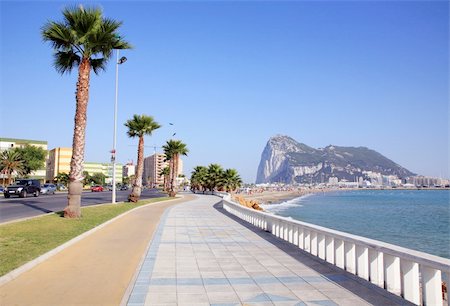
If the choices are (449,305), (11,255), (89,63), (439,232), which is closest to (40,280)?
(11,255)

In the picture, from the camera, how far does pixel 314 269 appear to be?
25.9ft

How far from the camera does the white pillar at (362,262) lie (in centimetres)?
688

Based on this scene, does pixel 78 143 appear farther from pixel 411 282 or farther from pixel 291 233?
pixel 411 282

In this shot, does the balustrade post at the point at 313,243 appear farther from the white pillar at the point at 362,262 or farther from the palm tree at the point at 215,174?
the palm tree at the point at 215,174

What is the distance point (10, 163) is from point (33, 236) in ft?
222

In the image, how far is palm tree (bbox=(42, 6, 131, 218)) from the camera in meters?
17.5

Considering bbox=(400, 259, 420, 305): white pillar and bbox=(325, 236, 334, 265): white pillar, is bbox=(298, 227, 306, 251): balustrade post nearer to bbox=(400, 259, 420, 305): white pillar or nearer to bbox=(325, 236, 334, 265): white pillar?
bbox=(325, 236, 334, 265): white pillar

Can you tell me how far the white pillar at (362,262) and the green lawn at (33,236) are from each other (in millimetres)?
6631

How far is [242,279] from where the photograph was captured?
7.18 m

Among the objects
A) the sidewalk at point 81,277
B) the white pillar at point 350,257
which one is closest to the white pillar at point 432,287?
the white pillar at point 350,257

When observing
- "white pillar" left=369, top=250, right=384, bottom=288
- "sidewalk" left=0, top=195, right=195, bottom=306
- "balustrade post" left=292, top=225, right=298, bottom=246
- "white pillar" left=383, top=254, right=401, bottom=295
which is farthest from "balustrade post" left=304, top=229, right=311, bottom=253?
"sidewalk" left=0, top=195, right=195, bottom=306

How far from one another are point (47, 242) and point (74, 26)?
11.2 m

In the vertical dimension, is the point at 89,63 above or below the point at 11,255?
above

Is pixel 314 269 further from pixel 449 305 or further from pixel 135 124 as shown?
pixel 135 124
